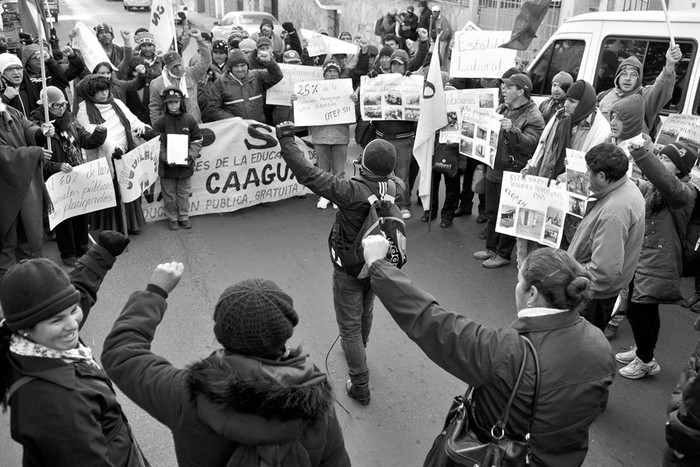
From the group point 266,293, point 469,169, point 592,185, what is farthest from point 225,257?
point 266,293

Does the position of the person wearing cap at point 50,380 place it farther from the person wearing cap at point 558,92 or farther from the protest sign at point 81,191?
the person wearing cap at point 558,92

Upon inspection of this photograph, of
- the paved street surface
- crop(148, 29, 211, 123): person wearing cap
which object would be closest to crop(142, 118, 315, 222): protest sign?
the paved street surface

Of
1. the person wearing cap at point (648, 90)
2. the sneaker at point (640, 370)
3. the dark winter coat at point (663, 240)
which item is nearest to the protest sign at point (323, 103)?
the person wearing cap at point (648, 90)

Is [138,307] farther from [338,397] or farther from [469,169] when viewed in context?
[469,169]

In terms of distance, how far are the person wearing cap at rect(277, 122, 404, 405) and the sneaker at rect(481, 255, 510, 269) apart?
261 centimetres

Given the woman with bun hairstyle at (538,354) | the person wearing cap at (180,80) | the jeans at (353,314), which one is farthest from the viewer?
the person wearing cap at (180,80)

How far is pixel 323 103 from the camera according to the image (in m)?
8.13

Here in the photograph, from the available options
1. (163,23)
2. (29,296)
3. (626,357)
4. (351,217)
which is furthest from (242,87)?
(29,296)

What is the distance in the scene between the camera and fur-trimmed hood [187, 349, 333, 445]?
Result: 1806mm

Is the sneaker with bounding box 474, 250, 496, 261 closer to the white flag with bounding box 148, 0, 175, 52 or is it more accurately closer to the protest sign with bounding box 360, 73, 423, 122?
the protest sign with bounding box 360, 73, 423, 122

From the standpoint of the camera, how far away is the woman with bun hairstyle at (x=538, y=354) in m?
2.39

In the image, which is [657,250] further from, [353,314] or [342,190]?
[342,190]

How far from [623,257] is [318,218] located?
14.7 ft

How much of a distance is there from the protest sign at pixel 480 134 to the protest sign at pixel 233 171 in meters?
2.48
